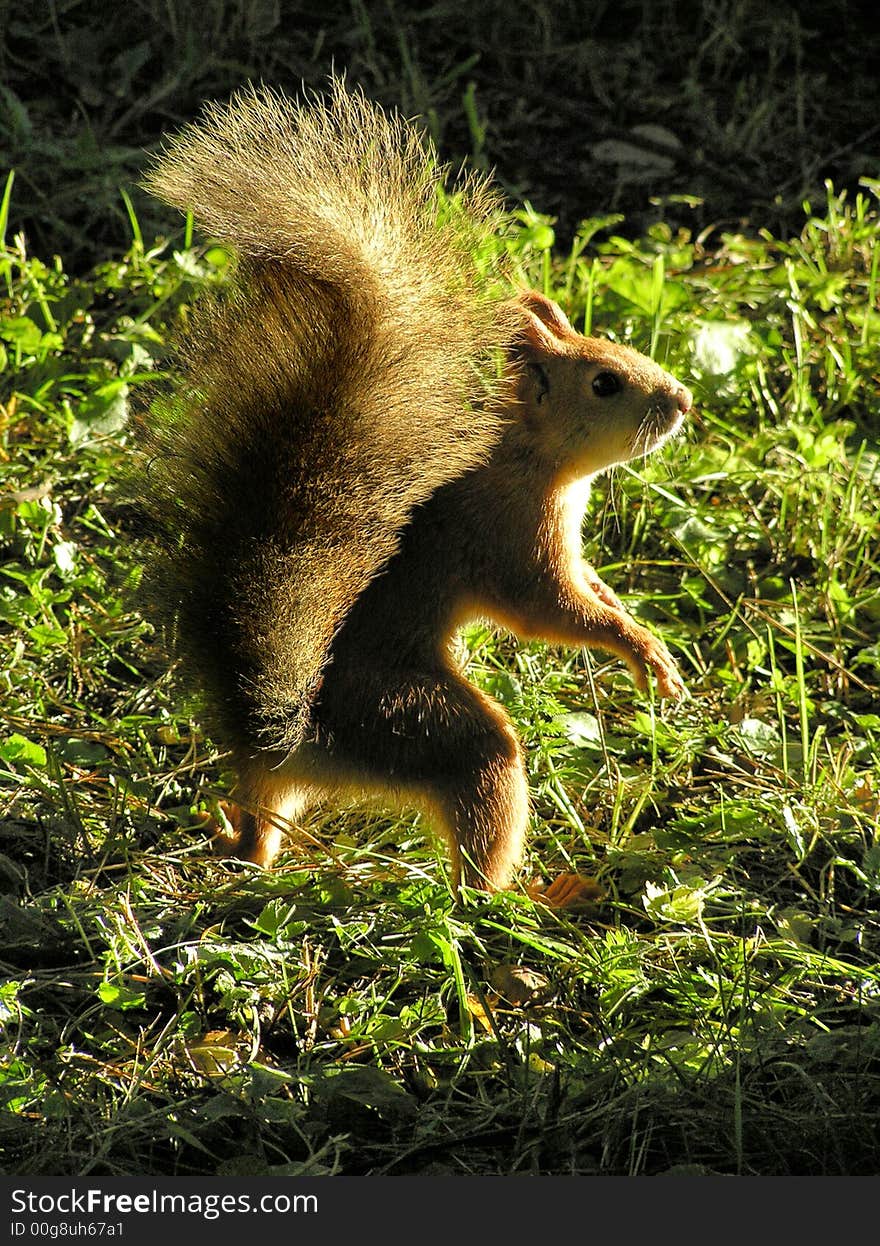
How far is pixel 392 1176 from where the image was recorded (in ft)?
5.90

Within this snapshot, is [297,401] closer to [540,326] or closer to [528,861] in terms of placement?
[540,326]

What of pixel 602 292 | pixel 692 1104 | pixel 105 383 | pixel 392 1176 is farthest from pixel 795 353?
pixel 392 1176

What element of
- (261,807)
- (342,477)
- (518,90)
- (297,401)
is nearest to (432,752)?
(261,807)

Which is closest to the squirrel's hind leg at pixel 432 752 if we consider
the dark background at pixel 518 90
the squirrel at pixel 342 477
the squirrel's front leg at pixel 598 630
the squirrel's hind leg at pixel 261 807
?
the squirrel at pixel 342 477

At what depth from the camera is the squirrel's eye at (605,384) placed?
236 cm

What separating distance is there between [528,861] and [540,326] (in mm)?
914

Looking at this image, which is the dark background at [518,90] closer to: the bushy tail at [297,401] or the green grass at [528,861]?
the green grass at [528,861]

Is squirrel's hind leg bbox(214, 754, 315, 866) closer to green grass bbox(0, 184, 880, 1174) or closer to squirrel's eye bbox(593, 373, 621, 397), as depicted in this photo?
green grass bbox(0, 184, 880, 1174)

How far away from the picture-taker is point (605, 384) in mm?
2365

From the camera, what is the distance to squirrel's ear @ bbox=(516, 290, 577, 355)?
7.65 feet

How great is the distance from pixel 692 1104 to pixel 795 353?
211cm

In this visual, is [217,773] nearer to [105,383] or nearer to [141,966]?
[141,966]

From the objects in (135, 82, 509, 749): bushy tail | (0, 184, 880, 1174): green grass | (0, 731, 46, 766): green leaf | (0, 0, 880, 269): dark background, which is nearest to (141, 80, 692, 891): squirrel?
(135, 82, 509, 749): bushy tail

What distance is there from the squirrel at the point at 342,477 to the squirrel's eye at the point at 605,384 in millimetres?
162
